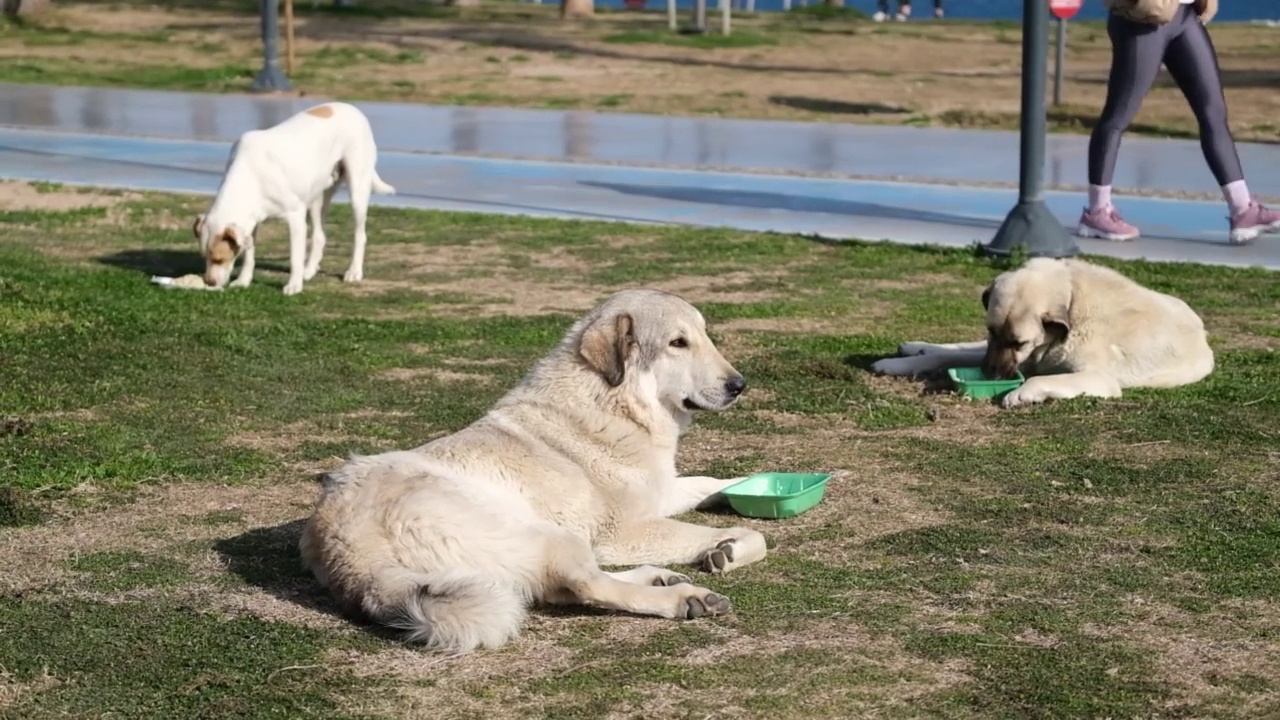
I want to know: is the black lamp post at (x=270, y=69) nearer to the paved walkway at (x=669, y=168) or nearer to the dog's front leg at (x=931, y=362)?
the paved walkway at (x=669, y=168)

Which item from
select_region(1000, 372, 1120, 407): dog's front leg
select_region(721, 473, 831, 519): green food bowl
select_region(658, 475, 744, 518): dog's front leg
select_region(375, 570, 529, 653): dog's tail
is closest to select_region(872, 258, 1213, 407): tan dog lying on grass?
select_region(1000, 372, 1120, 407): dog's front leg

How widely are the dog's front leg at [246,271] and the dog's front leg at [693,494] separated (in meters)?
5.71

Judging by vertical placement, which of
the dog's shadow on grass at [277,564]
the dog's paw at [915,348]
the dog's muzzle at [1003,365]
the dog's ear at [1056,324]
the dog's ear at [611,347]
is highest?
the dog's ear at [611,347]

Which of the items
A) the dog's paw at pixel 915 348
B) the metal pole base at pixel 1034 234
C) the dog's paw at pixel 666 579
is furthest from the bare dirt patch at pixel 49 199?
the dog's paw at pixel 666 579

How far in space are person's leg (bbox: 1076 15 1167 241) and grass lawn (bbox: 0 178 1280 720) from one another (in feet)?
3.78

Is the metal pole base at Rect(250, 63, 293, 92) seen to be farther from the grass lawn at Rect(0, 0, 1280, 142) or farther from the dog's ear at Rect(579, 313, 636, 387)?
the dog's ear at Rect(579, 313, 636, 387)

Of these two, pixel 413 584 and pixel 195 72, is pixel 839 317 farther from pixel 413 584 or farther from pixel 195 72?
pixel 195 72

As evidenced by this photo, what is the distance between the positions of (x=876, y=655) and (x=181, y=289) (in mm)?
7496

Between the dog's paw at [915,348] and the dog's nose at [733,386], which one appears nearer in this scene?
the dog's nose at [733,386]

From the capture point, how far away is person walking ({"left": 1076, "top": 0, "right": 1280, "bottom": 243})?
40.8 ft

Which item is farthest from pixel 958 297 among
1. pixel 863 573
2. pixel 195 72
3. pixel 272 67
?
pixel 195 72

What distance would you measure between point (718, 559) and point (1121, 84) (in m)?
8.02

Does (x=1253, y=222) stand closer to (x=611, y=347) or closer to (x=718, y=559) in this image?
(x=611, y=347)

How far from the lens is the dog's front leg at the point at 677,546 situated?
584cm
